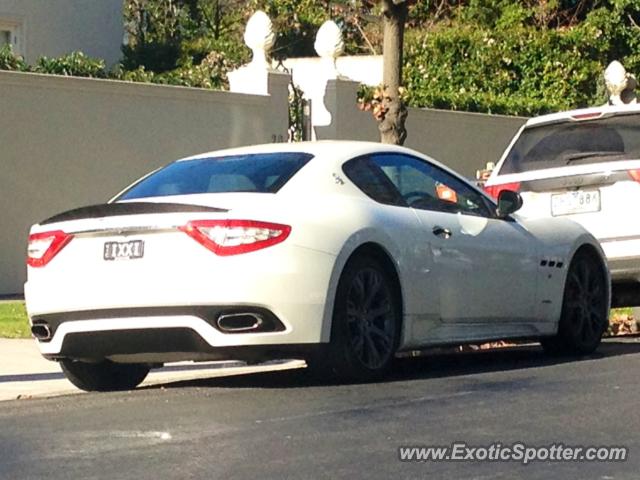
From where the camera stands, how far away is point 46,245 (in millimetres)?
8992

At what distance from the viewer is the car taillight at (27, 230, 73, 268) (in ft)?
29.3

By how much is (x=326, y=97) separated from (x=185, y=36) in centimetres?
1897

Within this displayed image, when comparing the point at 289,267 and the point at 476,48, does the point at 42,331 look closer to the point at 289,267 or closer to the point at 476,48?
the point at 289,267

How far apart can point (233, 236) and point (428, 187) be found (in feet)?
6.26

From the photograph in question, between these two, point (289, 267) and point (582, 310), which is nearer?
point (289, 267)

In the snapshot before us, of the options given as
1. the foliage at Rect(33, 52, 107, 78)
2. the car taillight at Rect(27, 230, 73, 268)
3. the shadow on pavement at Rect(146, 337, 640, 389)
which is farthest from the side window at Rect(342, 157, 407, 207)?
the foliage at Rect(33, 52, 107, 78)

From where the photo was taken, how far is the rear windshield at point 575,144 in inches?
480

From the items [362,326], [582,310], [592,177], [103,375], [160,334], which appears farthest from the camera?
[592,177]

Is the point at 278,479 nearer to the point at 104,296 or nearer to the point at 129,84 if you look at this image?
the point at 104,296

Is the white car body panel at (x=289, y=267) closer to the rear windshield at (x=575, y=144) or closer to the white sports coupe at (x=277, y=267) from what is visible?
the white sports coupe at (x=277, y=267)

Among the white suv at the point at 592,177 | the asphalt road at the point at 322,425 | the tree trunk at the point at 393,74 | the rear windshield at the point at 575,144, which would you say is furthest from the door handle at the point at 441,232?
the tree trunk at the point at 393,74

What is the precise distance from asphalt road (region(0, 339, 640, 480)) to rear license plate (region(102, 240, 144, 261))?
80 cm

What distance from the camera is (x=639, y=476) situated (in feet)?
20.4

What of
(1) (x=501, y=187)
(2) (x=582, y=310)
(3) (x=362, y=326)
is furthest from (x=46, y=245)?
(1) (x=501, y=187)
